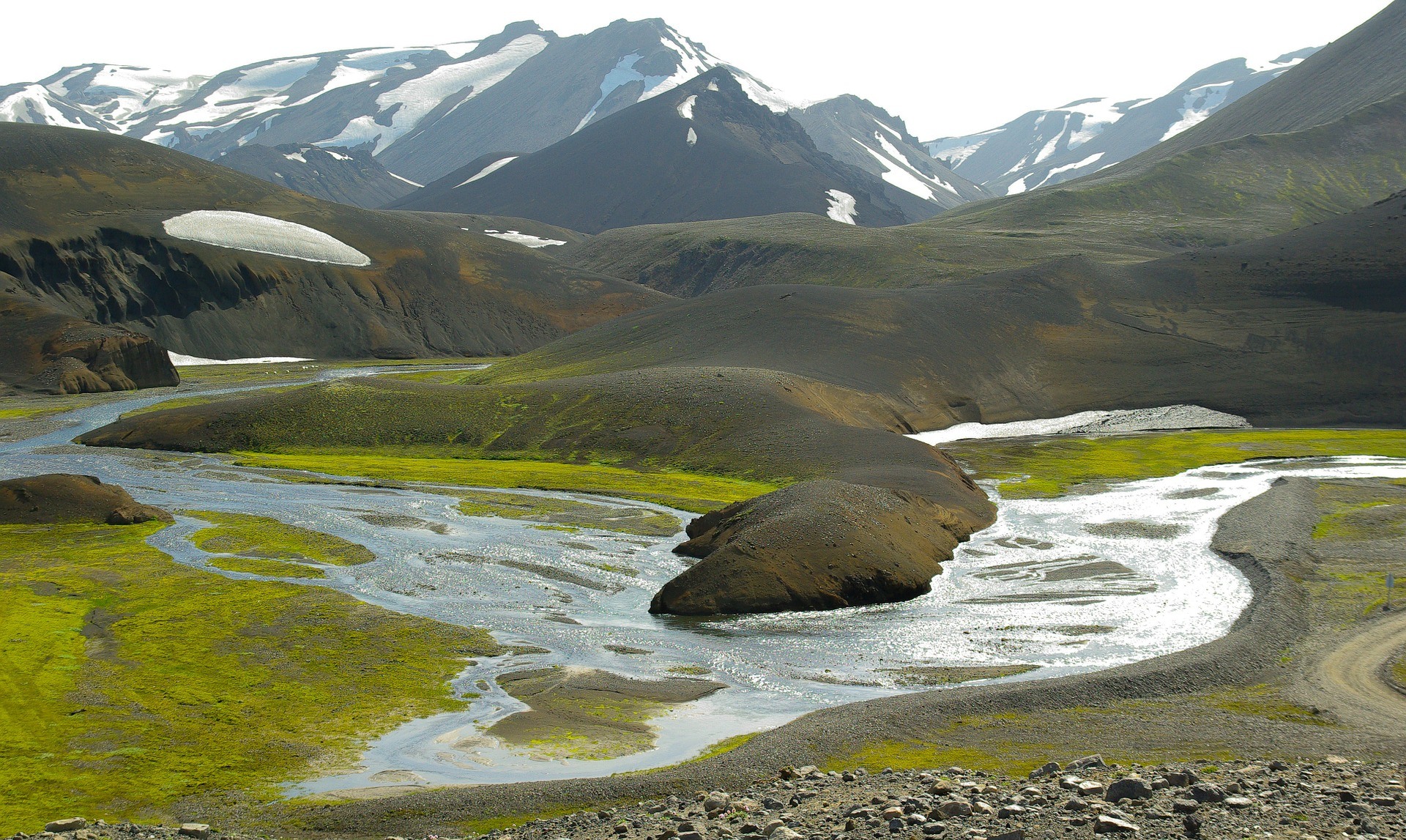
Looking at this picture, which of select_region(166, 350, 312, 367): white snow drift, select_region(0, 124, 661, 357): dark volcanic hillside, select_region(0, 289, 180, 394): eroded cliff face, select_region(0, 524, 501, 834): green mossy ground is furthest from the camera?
select_region(0, 124, 661, 357): dark volcanic hillside

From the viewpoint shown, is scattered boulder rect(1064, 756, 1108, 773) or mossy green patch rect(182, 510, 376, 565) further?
mossy green patch rect(182, 510, 376, 565)

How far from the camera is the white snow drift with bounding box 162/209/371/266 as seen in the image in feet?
572

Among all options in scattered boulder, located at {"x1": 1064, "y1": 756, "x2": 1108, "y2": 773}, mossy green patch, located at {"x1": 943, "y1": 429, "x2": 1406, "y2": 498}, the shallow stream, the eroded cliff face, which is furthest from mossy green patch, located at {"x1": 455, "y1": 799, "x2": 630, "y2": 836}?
the eroded cliff face

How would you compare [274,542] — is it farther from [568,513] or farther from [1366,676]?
[1366,676]

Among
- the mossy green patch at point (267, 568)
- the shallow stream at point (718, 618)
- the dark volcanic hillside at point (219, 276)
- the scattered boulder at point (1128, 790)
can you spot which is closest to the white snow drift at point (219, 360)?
the dark volcanic hillside at point (219, 276)

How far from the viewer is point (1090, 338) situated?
115688 mm

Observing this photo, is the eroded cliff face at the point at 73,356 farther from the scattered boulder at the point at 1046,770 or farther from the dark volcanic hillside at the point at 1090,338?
the scattered boulder at the point at 1046,770

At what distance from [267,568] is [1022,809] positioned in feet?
111

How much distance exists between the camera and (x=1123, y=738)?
2669 cm

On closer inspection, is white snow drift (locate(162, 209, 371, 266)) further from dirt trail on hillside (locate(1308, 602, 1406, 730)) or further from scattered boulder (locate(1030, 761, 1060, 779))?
scattered boulder (locate(1030, 761, 1060, 779))

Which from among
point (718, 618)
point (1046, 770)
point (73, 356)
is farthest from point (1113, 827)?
point (73, 356)

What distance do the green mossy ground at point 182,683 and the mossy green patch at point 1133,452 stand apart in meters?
42.2

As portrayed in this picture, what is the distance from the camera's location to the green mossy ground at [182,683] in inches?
921

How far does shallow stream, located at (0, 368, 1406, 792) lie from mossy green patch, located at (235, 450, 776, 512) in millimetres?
2647
